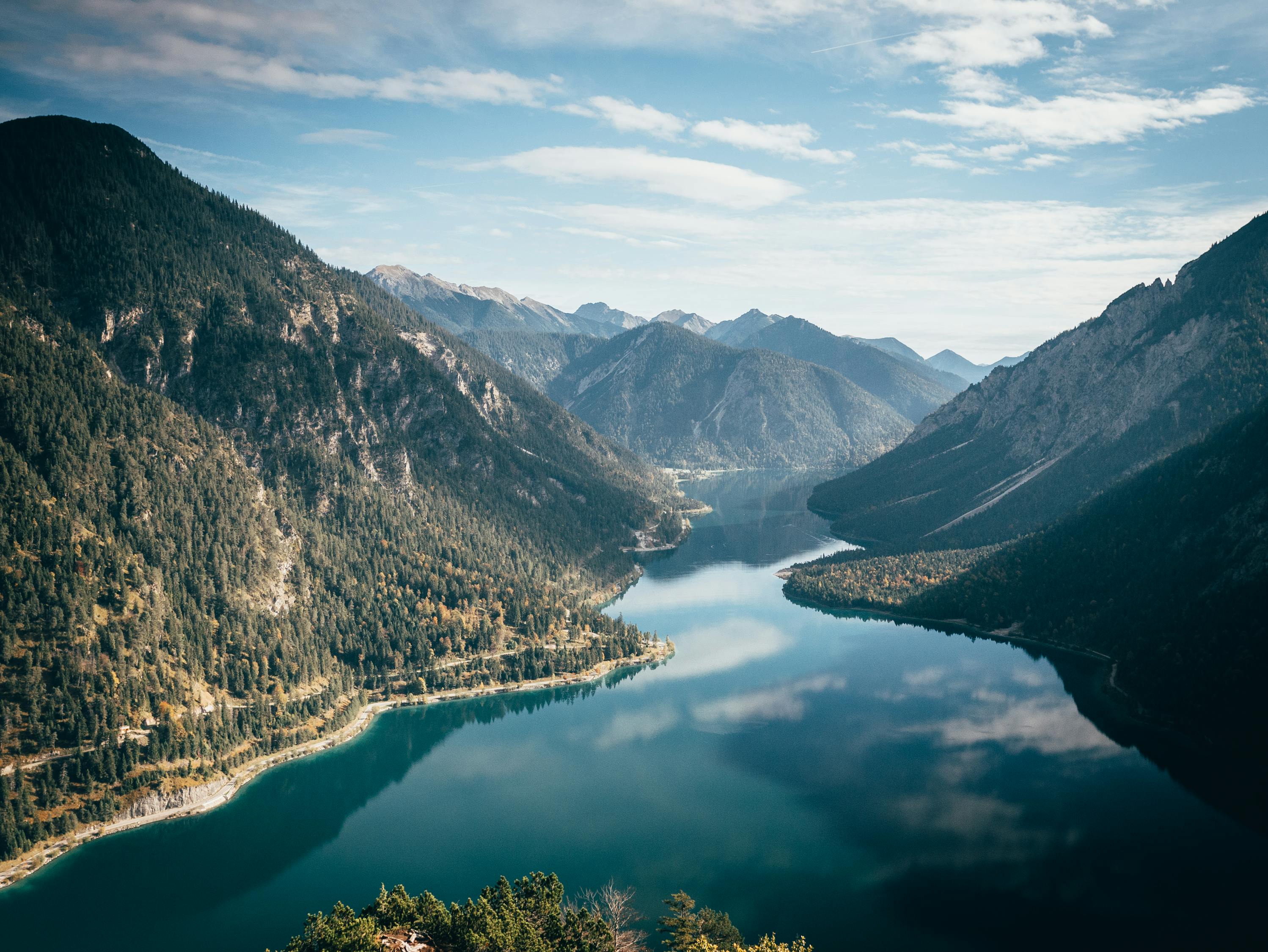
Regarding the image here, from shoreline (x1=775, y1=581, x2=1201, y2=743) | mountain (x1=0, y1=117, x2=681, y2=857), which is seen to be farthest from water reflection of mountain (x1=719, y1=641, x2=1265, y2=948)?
mountain (x1=0, y1=117, x2=681, y2=857)

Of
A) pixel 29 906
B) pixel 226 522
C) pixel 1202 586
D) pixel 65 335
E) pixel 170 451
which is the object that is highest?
pixel 65 335

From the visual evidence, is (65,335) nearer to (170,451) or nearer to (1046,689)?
(170,451)

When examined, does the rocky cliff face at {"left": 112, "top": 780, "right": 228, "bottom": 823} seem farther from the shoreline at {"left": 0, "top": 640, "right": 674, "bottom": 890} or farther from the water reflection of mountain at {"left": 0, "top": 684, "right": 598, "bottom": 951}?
the water reflection of mountain at {"left": 0, "top": 684, "right": 598, "bottom": 951}

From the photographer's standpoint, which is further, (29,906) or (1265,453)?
(1265,453)

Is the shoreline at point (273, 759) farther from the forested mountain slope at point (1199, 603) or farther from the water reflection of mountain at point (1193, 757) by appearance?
the forested mountain slope at point (1199, 603)

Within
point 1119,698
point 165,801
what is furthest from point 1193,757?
point 165,801

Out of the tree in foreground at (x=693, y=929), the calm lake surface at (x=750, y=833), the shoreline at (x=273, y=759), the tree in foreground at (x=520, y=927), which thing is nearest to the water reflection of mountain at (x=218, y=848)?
the calm lake surface at (x=750, y=833)

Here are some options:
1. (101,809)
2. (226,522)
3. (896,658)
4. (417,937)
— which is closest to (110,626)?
(101,809)
